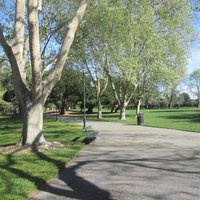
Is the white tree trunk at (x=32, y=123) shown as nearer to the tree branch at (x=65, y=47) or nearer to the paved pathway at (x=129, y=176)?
the tree branch at (x=65, y=47)

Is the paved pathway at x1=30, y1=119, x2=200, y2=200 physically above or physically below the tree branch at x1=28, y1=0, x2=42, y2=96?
below

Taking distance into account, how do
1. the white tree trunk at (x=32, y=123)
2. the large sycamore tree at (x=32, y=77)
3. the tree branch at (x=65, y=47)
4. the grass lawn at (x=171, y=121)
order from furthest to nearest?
the grass lawn at (x=171, y=121)
the tree branch at (x=65, y=47)
the white tree trunk at (x=32, y=123)
the large sycamore tree at (x=32, y=77)

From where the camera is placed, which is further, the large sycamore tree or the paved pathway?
the large sycamore tree

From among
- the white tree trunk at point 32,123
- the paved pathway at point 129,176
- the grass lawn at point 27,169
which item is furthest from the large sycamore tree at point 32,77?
the paved pathway at point 129,176

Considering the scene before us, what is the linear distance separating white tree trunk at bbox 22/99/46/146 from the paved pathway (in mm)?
1749

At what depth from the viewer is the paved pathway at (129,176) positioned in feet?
25.2

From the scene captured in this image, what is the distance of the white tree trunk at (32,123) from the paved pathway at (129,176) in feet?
5.74

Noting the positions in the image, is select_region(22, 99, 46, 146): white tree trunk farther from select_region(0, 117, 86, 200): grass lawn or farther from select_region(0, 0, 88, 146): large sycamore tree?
select_region(0, 117, 86, 200): grass lawn

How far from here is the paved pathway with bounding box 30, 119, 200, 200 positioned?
25.2ft

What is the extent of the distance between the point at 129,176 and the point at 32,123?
635 cm

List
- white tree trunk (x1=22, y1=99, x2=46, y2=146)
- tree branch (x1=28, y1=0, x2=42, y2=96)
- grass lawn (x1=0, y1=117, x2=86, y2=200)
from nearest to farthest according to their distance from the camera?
grass lawn (x1=0, y1=117, x2=86, y2=200), tree branch (x1=28, y1=0, x2=42, y2=96), white tree trunk (x1=22, y1=99, x2=46, y2=146)

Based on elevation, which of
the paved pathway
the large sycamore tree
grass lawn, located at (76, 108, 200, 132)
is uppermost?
the large sycamore tree

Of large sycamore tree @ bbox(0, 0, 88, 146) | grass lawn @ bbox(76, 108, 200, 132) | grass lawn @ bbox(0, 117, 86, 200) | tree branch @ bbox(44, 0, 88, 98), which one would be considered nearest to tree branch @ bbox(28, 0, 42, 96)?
large sycamore tree @ bbox(0, 0, 88, 146)

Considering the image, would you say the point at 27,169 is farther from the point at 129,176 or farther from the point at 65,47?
the point at 65,47
